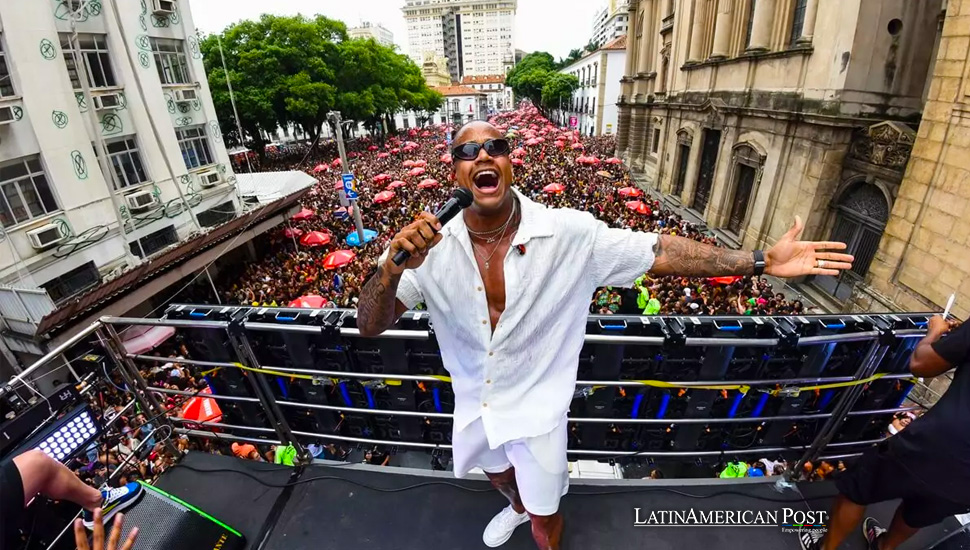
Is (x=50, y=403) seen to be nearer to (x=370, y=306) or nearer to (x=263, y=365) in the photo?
(x=263, y=365)

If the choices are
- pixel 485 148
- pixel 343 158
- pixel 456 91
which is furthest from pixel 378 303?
pixel 456 91

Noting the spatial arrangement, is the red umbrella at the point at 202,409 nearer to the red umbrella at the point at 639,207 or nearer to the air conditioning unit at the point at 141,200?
the air conditioning unit at the point at 141,200

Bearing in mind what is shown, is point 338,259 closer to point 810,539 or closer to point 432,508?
point 432,508

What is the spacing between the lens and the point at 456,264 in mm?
1831

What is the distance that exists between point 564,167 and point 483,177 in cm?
2500

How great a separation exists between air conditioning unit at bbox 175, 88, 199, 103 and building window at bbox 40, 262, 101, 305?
20.0 ft

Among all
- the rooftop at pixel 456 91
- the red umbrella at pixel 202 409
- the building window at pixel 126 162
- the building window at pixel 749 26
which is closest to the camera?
the red umbrella at pixel 202 409

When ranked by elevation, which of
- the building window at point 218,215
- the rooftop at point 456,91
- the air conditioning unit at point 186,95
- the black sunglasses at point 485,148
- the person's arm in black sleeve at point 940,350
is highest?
the rooftop at point 456,91

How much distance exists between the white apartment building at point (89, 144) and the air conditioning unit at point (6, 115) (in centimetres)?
2

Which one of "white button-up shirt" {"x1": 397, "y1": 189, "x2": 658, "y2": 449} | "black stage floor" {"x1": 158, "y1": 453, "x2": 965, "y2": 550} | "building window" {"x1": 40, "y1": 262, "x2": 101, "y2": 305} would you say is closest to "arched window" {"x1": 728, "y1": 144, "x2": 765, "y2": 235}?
"black stage floor" {"x1": 158, "y1": 453, "x2": 965, "y2": 550}

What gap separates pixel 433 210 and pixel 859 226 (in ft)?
44.2

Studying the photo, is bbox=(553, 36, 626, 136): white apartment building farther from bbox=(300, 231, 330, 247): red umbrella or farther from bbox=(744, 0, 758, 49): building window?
bbox=(300, 231, 330, 247): red umbrella

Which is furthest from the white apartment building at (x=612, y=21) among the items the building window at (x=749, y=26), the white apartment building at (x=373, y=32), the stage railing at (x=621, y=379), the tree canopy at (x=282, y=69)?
the stage railing at (x=621, y=379)

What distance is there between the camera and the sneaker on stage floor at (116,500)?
2.19 metres
